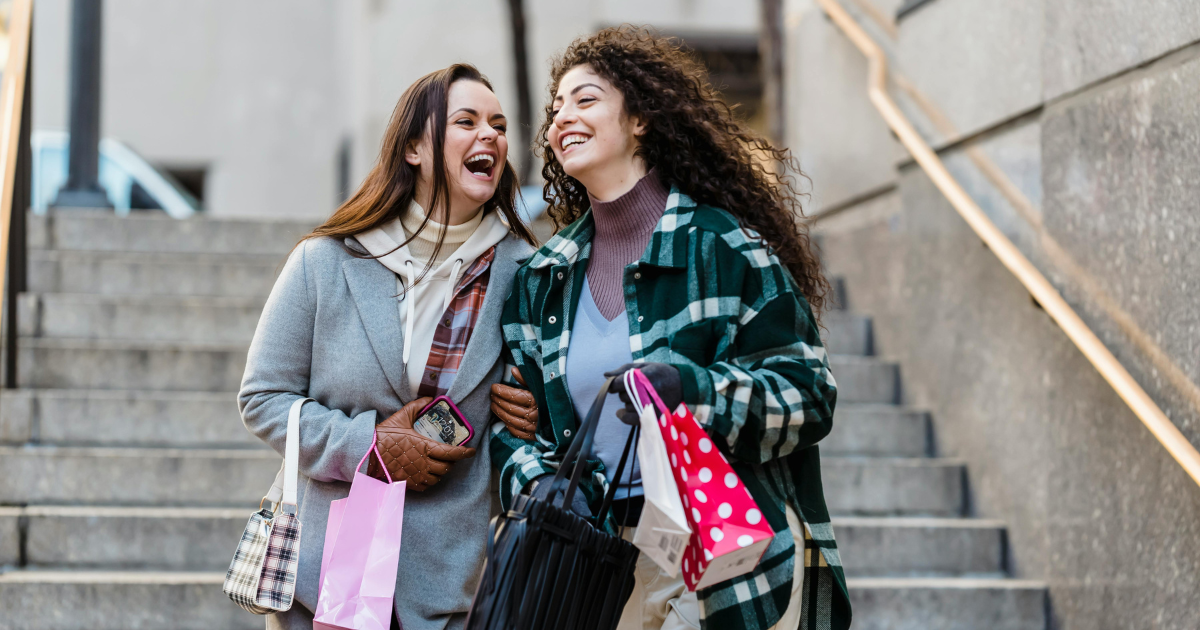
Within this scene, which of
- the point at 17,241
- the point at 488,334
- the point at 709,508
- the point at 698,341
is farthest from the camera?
the point at 17,241

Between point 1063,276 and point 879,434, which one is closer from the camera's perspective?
point 1063,276

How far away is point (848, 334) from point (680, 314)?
319 cm

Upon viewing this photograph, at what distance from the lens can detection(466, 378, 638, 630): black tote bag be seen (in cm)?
193

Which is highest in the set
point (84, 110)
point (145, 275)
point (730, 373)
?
point (84, 110)

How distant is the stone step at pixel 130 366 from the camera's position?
4.53 metres

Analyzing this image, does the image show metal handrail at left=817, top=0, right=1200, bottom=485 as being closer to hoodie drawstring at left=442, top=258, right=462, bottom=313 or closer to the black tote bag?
the black tote bag

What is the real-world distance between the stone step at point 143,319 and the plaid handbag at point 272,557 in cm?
278

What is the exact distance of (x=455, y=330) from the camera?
248cm

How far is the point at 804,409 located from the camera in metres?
2.13

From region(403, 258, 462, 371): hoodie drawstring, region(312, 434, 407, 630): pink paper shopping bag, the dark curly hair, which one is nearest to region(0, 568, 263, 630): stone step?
region(312, 434, 407, 630): pink paper shopping bag

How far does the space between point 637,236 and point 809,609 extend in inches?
34.2

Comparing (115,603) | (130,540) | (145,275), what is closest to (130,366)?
(145,275)

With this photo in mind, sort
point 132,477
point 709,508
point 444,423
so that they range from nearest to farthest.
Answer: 1. point 709,508
2. point 444,423
3. point 132,477

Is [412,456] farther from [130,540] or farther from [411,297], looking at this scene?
[130,540]
